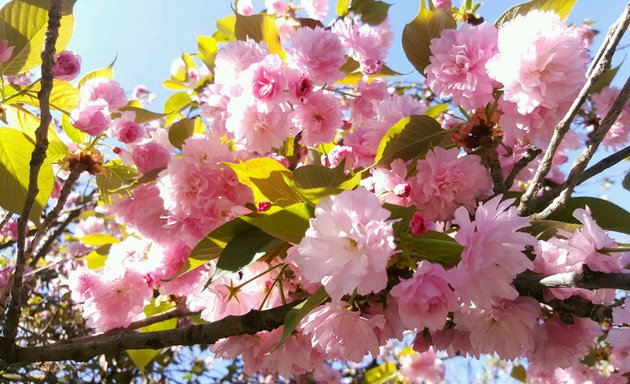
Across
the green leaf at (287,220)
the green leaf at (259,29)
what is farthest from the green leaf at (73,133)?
the green leaf at (287,220)

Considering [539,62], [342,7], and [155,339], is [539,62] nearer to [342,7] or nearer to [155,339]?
[155,339]

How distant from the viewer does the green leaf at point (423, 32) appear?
4.40ft

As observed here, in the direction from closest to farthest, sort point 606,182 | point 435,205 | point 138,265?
point 435,205 < point 138,265 < point 606,182

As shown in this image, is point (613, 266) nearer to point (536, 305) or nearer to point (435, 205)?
point (536, 305)

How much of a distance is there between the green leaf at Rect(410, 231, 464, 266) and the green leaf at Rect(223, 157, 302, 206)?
31 cm

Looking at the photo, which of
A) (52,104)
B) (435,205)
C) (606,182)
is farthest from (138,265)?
(606,182)

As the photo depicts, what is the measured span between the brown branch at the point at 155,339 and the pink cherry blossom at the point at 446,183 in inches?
16.3

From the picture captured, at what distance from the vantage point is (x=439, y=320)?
34.8 inches

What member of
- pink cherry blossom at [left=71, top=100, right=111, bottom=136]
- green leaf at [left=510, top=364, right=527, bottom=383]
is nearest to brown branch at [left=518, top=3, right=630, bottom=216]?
pink cherry blossom at [left=71, top=100, right=111, bottom=136]

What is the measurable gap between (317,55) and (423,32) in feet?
0.96

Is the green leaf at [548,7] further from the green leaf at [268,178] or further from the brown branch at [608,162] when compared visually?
the green leaf at [268,178]

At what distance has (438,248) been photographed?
0.87 meters

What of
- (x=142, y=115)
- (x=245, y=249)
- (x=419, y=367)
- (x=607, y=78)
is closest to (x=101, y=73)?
(x=142, y=115)

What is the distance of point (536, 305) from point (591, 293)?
100mm
